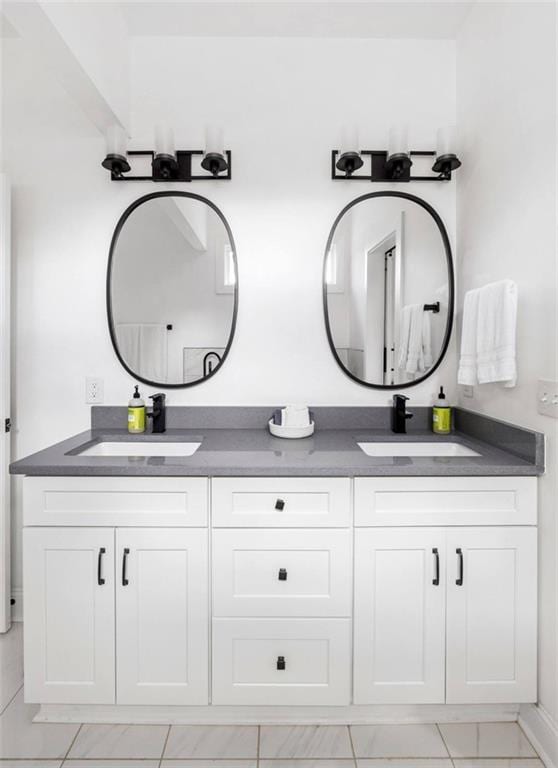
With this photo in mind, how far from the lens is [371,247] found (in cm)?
206

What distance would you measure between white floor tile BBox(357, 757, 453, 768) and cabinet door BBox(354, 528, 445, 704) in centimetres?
15

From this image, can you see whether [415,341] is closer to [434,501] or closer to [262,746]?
[434,501]

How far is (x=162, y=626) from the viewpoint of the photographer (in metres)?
1.46

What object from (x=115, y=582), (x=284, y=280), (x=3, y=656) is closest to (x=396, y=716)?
(x=115, y=582)

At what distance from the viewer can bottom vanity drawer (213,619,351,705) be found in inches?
57.6

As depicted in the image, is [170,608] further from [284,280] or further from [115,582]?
[284,280]

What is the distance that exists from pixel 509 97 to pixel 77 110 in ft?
6.04

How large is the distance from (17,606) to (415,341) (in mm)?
2262

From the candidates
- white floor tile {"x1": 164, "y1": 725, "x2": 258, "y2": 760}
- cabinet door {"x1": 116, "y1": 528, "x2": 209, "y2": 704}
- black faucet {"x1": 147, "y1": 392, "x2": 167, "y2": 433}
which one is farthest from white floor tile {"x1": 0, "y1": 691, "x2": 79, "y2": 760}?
black faucet {"x1": 147, "y1": 392, "x2": 167, "y2": 433}

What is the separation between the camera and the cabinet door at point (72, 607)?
147 cm

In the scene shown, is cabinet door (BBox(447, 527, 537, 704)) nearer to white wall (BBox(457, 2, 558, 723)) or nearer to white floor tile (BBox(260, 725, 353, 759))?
white wall (BBox(457, 2, 558, 723))

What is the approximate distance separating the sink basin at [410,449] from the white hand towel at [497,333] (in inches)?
15.2

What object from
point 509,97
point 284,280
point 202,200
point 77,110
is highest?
point 77,110

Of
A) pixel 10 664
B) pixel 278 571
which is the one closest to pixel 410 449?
pixel 278 571
